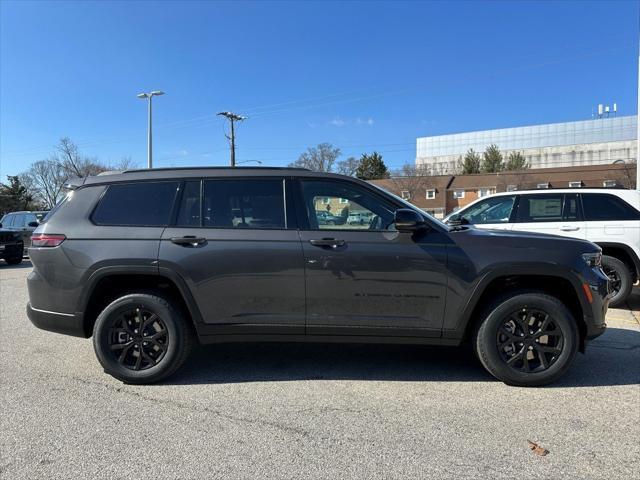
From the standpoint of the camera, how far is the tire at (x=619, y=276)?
725cm

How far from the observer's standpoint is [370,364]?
15.9 ft

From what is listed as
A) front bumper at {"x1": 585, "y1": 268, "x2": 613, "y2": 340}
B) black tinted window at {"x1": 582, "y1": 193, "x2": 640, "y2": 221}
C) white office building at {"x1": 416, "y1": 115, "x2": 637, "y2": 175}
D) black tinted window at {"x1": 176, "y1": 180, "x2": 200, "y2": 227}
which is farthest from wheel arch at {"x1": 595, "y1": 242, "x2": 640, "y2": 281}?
white office building at {"x1": 416, "y1": 115, "x2": 637, "y2": 175}

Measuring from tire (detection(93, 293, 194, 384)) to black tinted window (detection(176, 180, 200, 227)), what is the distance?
2.35ft

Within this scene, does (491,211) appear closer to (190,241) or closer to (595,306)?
(595,306)

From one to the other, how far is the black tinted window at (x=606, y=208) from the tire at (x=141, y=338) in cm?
642

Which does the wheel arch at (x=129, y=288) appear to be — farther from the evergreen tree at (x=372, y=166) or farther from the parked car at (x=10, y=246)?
the evergreen tree at (x=372, y=166)

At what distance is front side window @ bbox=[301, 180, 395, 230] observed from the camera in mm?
4266

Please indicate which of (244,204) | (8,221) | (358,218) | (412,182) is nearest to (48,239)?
(244,204)

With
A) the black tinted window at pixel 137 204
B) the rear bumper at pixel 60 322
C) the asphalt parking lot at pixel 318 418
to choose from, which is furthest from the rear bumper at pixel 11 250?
the black tinted window at pixel 137 204

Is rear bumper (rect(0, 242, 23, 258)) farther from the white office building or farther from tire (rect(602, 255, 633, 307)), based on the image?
the white office building

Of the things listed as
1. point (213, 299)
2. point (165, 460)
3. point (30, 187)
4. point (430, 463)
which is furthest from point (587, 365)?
point (30, 187)

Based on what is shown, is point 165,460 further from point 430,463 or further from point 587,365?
point 587,365

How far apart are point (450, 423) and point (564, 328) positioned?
1.40 metres

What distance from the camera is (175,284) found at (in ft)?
14.0
